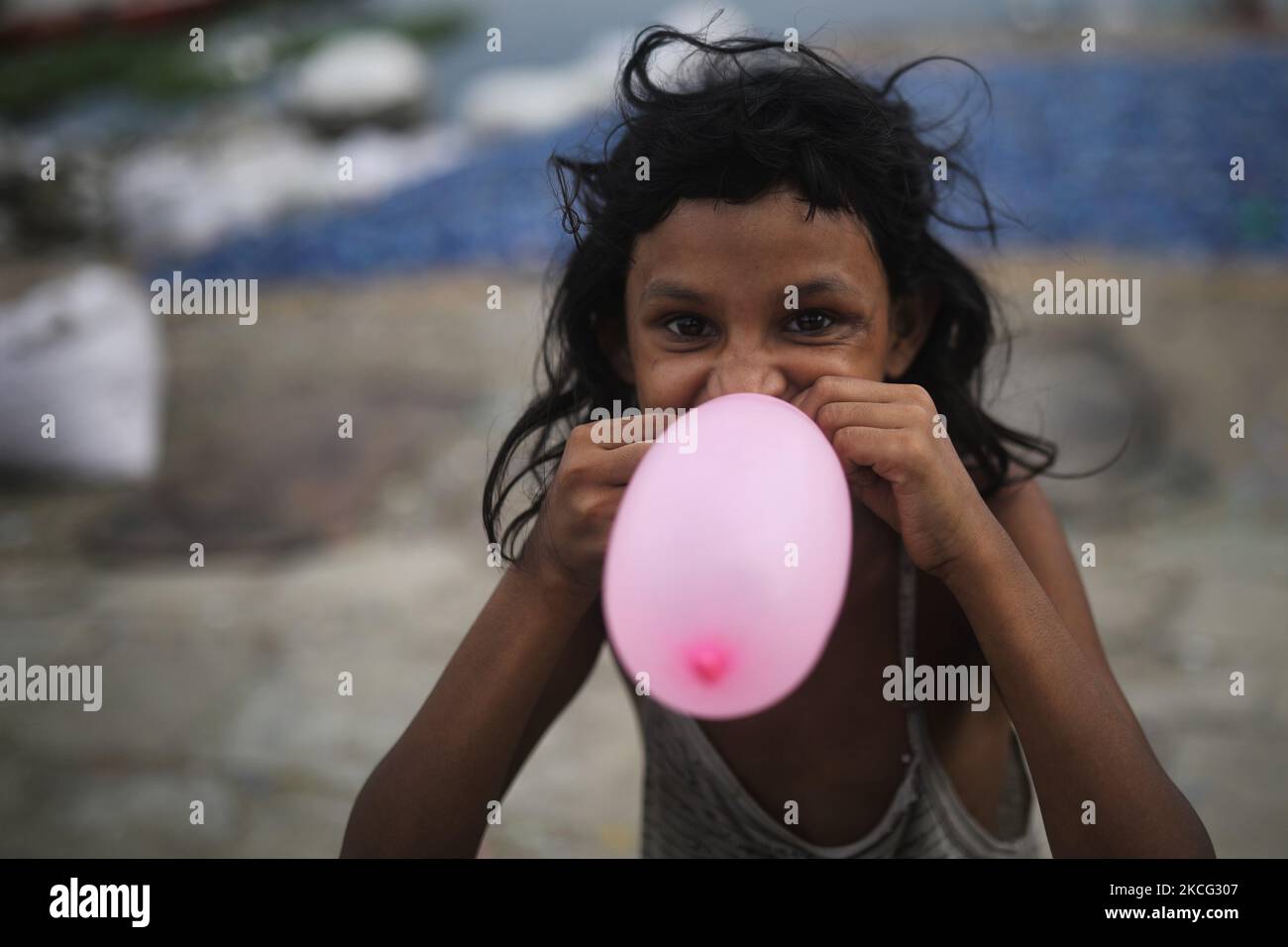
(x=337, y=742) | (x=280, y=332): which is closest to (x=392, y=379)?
(x=280, y=332)

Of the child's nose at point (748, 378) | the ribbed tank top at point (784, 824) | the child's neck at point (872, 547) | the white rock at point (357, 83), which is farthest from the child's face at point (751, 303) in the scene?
the white rock at point (357, 83)

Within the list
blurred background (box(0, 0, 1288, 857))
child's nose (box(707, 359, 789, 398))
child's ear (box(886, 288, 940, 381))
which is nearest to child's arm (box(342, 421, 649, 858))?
child's nose (box(707, 359, 789, 398))

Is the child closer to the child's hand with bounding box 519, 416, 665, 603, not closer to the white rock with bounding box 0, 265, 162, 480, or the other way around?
the child's hand with bounding box 519, 416, 665, 603

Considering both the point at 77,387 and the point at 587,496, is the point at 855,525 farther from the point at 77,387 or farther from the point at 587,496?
the point at 77,387

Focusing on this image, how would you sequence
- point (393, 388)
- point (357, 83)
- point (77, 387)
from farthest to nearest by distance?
point (357, 83), point (393, 388), point (77, 387)

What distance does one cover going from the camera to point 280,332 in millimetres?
6164

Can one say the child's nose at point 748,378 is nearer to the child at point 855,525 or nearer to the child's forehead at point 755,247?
the child at point 855,525

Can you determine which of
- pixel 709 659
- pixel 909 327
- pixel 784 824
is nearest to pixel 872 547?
pixel 909 327

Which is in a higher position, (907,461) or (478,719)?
(907,461)

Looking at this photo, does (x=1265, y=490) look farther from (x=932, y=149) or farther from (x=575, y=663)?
(x=575, y=663)

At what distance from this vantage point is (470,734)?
1527 millimetres

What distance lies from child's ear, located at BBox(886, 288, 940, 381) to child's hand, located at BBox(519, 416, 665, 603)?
1.82 feet

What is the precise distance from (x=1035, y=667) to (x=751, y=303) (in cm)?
56

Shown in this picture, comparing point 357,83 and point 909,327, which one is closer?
point 909,327
